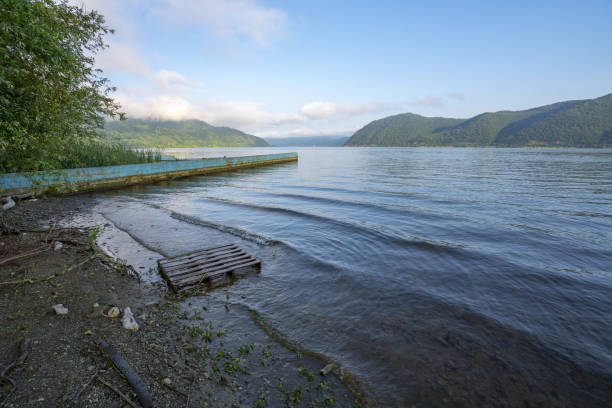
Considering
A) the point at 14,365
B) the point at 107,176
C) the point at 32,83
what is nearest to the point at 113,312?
the point at 14,365

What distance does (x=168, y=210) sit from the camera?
12.9 meters

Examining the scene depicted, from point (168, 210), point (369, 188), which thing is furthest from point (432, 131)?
point (168, 210)

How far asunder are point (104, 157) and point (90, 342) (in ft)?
73.0

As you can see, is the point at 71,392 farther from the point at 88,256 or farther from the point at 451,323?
the point at 451,323

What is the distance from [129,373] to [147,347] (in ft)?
2.49

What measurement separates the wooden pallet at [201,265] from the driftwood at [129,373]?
82.0 inches

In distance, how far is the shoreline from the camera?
299cm

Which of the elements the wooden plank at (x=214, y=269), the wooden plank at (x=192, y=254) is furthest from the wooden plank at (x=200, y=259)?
the wooden plank at (x=214, y=269)

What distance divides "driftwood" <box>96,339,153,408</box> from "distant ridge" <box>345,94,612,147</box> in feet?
450

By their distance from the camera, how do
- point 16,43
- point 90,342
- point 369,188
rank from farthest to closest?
point 369,188 < point 16,43 < point 90,342

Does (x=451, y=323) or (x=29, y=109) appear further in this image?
(x=29, y=109)

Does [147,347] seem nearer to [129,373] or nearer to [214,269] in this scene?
[129,373]

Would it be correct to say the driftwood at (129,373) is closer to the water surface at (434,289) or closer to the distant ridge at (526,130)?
the water surface at (434,289)

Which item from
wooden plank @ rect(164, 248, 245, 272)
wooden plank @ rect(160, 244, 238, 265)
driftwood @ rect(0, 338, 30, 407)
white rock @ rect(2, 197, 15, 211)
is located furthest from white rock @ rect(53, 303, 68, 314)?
white rock @ rect(2, 197, 15, 211)
